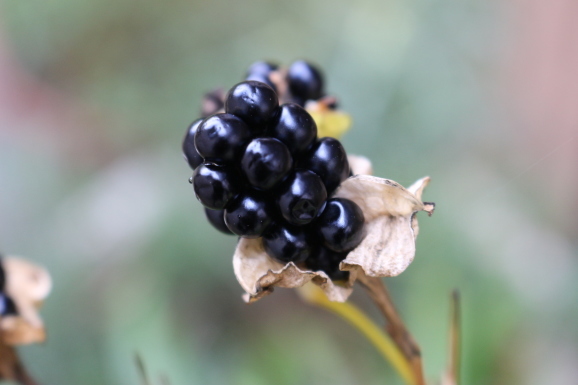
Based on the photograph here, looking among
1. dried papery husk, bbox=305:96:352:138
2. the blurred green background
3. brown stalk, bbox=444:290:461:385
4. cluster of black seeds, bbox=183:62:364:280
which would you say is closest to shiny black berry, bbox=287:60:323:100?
dried papery husk, bbox=305:96:352:138

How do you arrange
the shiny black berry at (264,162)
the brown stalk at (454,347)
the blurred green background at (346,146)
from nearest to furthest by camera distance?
the shiny black berry at (264,162), the brown stalk at (454,347), the blurred green background at (346,146)

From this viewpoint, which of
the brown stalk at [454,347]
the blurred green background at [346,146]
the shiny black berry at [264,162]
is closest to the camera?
the shiny black berry at [264,162]

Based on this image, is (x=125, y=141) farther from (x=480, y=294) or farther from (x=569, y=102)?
(x=569, y=102)

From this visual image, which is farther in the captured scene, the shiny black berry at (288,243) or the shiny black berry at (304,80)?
the shiny black berry at (304,80)

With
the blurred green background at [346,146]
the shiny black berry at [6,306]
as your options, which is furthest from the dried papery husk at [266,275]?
the blurred green background at [346,146]

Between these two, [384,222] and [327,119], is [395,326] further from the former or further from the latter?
[327,119]

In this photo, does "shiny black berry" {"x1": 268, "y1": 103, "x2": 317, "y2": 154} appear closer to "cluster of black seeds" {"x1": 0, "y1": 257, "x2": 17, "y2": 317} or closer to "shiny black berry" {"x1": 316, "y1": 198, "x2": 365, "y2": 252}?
"shiny black berry" {"x1": 316, "y1": 198, "x2": 365, "y2": 252}

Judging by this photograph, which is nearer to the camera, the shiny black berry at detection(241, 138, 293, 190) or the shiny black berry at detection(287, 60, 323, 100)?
the shiny black berry at detection(241, 138, 293, 190)

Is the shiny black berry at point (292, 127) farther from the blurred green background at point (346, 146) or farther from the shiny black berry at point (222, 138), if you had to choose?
the blurred green background at point (346, 146)

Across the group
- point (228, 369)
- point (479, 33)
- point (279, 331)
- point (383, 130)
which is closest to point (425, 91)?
point (383, 130)
